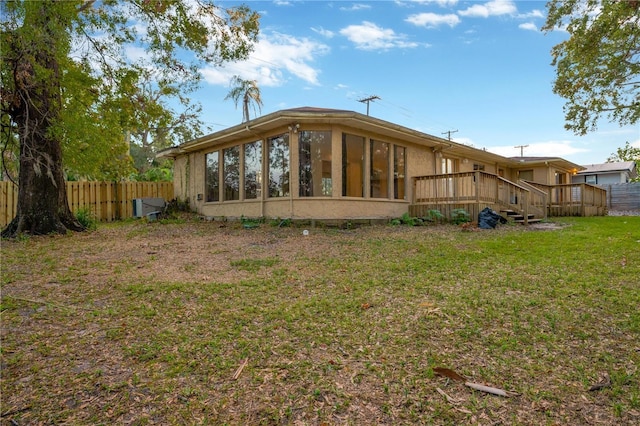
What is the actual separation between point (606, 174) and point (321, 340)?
1309 inches

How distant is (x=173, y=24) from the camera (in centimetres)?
755

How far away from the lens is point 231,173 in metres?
11.7

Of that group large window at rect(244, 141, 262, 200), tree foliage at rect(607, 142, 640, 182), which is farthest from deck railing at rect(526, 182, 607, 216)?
tree foliage at rect(607, 142, 640, 182)

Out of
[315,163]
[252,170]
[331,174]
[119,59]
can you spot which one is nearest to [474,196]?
[331,174]

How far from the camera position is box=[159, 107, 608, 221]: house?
950cm

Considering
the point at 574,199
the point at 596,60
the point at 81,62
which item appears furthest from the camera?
the point at 574,199

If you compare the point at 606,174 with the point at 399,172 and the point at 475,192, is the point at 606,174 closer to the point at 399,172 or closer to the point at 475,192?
the point at 475,192

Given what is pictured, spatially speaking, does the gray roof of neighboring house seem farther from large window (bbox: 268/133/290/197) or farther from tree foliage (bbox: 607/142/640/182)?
large window (bbox: 268/133/290/197)

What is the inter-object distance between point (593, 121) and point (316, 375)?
46.4 feet

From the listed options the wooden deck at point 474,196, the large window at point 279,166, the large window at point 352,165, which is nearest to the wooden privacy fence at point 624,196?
the wooden deck at point 474,196

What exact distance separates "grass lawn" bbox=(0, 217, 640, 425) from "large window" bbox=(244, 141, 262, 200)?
5.41 meters

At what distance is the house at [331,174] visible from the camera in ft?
31.2

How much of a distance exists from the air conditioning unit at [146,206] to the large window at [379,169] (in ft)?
27.3

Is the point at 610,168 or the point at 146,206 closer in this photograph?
the point at 146,206
